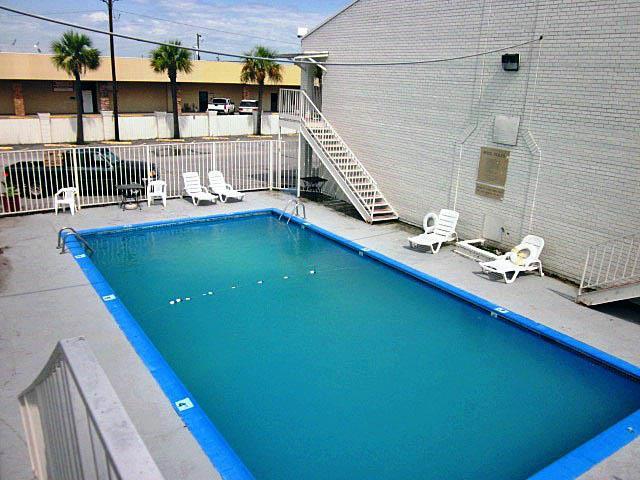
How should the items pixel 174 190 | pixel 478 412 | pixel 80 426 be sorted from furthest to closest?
1. pixel 174 190
2. pixel 478 412
3. pixel 80 426

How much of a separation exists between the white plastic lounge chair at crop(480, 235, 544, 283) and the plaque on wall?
4.54 feet

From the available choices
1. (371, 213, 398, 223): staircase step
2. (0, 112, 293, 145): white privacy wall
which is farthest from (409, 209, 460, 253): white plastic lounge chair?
(0, 112, 293, 145): white privacy wall

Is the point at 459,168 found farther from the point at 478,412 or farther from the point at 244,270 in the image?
the point at 478,412

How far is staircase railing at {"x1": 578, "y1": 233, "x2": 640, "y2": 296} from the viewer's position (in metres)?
8.95

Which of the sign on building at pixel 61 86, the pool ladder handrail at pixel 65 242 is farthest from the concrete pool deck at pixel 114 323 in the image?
the sign on building at pixel 61 86


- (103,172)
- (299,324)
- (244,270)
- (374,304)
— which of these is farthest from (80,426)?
(103,172)

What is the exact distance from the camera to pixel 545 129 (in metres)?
10.3

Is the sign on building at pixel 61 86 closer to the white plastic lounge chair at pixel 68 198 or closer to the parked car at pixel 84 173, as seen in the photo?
the parked car at pixel 84 173

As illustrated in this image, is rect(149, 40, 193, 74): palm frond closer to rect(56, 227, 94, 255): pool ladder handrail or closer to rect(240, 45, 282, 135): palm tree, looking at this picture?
rect(240, 45, 282, 135): palm tree

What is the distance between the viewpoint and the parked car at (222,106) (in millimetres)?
39678

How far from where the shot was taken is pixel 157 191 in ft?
49.9

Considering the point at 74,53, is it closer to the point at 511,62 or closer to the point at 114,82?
the point at 114,82

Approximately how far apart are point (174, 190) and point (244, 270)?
716cm

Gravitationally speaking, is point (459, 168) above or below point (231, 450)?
above
